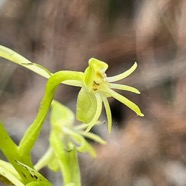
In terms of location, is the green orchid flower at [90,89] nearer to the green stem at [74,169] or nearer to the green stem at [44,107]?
the green stem at [44,107]

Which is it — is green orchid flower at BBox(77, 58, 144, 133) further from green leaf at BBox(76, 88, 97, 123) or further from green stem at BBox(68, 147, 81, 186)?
green stem at BBox(68, 147, 81, 186)

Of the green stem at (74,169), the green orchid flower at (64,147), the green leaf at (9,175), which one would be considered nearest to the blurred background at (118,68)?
the green orchid flower at (64,147)

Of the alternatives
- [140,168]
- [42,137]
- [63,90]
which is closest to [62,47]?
[63,90]

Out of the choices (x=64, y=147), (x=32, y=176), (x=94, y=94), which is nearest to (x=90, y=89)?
(x=94, y=94)

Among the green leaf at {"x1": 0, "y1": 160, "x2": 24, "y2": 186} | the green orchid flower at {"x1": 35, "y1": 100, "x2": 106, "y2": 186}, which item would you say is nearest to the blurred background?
the green orchid flower at {"x1": 35, "y1": 100, "x2": 106, "y2": 186}

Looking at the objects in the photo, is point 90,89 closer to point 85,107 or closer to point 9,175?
point 85,107

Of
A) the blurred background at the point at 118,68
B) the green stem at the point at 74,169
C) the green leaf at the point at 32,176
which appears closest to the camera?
the green leaf at the point at 32,176
